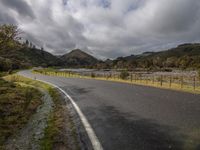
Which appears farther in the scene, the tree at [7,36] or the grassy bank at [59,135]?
the tree at [7,36]

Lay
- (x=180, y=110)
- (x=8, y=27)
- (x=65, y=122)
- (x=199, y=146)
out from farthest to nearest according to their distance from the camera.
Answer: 1. (x=8, y=27)
2. (x=180, y=110)
3. (x=65, y=122)
4. (x=199, y=146)

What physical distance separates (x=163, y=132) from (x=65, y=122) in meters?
3.32

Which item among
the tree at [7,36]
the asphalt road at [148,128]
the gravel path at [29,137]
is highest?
the tree at [7,36]

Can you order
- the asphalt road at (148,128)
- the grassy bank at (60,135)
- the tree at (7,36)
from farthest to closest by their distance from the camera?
the tree at (7,36)
the grassy bank at (60,135)
the asphalt road at (148,128)

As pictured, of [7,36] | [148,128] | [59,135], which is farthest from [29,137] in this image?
[7,36]

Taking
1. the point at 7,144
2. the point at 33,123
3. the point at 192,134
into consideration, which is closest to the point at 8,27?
the point at 33,123

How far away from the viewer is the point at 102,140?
17.7ft

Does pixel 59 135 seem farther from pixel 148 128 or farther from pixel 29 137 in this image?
pixel 148 128

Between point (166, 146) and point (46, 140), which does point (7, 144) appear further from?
point (166, 146)

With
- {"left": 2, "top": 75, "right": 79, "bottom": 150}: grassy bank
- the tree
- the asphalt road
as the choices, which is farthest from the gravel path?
the tree

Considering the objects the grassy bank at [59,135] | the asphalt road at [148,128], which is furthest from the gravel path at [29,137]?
the asphalt road at [148,128]

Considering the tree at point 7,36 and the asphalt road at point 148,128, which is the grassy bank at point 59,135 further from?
the tree at point 7,36

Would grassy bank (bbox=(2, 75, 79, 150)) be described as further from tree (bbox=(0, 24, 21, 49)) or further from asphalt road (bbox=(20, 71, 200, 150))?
tree (bbox=(0, 24, 21, 49))

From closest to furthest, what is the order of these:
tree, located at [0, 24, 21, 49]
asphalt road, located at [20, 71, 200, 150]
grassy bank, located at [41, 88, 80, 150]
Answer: asphalt road, located at [20, 71, 200, 150] → grassy bank, located at [41, 88, 80, 150] → tree, located at [0, 24, 21, 49]
